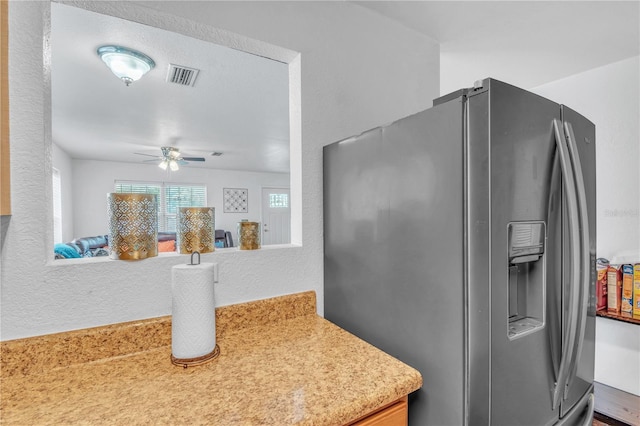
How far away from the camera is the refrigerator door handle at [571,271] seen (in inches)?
34.4

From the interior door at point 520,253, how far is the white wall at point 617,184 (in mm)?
1901

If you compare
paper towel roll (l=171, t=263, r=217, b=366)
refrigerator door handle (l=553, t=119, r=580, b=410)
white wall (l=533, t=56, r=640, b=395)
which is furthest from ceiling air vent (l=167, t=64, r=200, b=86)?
white wall (l=533, t=56, r=640, b=395)

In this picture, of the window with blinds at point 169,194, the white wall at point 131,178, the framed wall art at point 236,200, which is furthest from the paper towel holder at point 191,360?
the framed wall art at point 236,200

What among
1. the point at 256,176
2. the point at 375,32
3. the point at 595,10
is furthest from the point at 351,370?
the point at 256,176

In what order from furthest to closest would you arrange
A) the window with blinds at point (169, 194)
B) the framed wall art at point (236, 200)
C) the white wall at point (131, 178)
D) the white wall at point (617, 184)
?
the framed wall art at point (236, 200), the window with blinds at point (169, 194), the white wall at point (131, 178), the white wall at point (617, 184)

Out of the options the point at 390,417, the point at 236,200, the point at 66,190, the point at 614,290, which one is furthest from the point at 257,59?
the point at 236,200

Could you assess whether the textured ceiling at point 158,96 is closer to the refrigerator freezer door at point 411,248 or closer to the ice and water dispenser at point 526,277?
the refrigerator freezer door at point 411,248

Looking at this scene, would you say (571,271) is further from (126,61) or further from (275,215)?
(275,215)

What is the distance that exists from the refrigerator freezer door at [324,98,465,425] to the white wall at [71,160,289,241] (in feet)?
18.3

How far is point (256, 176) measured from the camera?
809 centimetres

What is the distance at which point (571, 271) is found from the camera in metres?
0.91

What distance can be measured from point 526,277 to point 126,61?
2.41 meters

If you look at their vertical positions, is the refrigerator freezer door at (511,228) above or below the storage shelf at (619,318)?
above

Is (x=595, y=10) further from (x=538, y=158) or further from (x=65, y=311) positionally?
(x=65, y=311)
